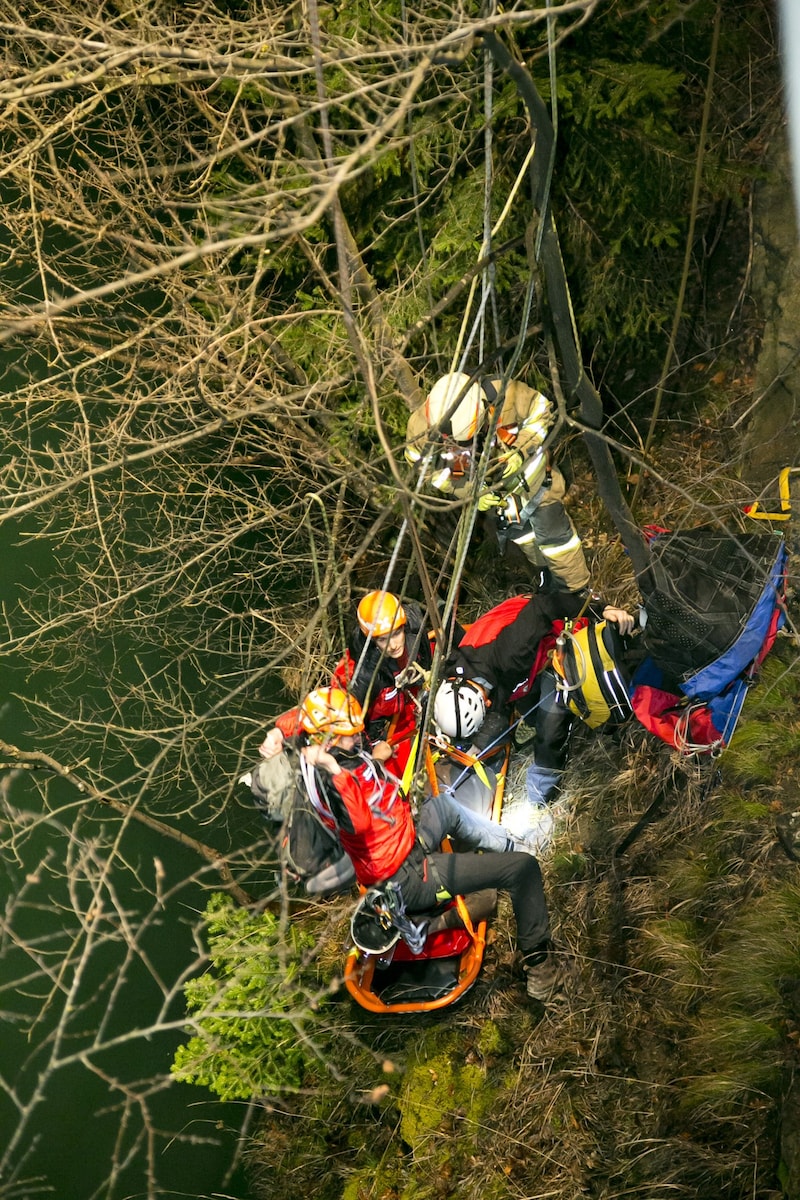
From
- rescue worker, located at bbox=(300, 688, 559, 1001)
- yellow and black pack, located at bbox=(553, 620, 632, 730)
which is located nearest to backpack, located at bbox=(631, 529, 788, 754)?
yellow and black pack, located at bbox=(553, 620, 632, 730)

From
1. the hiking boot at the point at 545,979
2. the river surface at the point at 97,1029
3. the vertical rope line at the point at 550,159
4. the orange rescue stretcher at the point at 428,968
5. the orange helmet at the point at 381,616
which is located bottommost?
the river surface at the point at 97,1029

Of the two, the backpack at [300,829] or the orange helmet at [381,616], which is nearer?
the backpack at [300,829]

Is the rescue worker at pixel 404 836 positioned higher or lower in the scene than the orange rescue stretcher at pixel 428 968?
higher

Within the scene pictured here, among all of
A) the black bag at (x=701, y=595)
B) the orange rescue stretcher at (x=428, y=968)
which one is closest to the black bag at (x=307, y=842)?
the orange rescue stretcher at (x=428, y=968)

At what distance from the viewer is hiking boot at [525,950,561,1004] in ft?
19.2

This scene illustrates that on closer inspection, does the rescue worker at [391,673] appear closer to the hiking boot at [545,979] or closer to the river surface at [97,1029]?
the hiking boot at [545,979]

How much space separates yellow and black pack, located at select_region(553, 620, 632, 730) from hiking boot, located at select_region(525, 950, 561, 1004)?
1613 mm

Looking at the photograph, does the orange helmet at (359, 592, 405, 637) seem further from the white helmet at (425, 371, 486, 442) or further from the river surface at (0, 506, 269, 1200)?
the river surface at (0, 506, 269, 1200)

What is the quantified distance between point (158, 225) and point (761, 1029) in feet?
20.2

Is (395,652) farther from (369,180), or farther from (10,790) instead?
(10,790)

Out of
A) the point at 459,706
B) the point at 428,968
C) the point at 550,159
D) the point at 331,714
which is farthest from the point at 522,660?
the point at 550,159

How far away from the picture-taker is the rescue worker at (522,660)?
536 cm

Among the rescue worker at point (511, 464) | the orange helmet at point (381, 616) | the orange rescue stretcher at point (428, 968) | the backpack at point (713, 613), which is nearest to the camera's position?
the backpack at point (713, 613)

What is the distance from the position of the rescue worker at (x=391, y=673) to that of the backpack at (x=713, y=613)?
124 centimetres
